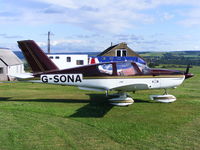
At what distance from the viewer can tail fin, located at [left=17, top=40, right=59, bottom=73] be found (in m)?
12.2

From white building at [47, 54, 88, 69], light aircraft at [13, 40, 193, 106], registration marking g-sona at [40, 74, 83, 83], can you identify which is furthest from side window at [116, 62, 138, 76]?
white building at [47, 54, 88, 69]

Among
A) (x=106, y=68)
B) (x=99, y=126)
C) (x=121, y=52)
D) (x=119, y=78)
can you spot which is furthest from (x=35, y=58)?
(x=121, y=52)

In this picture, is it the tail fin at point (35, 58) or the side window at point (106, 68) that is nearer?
the side window at point (106, 68)

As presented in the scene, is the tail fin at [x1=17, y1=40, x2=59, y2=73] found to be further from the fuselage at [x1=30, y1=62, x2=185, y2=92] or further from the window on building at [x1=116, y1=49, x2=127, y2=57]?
the window on building at [x1=116, y1=49, x2=127, y2=57]

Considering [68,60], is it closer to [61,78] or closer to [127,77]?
[61,78]

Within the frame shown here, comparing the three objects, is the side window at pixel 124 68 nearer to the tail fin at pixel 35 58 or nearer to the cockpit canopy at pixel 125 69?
the cockpit canopy at pixel 125 69

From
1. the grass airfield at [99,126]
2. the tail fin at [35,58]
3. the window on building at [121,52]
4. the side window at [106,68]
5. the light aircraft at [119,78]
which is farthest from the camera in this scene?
the window on building at [121,52]

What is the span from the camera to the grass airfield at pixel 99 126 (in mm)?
6152

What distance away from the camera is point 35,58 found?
12297mm

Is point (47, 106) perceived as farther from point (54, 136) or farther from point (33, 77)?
point (54, 136)

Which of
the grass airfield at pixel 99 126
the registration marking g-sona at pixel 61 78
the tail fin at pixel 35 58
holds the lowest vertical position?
the grass airfield at pixel 99 126

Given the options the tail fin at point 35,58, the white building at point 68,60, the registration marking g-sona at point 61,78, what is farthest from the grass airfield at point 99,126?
the white building at point 68,60

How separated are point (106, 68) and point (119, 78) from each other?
0.77 metres

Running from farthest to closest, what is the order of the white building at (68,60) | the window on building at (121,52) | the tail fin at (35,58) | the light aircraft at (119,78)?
the window on building at (121,52) → the white building at (68,60) → the tail fin at (35,58) → the light aircraft at (119,78)
